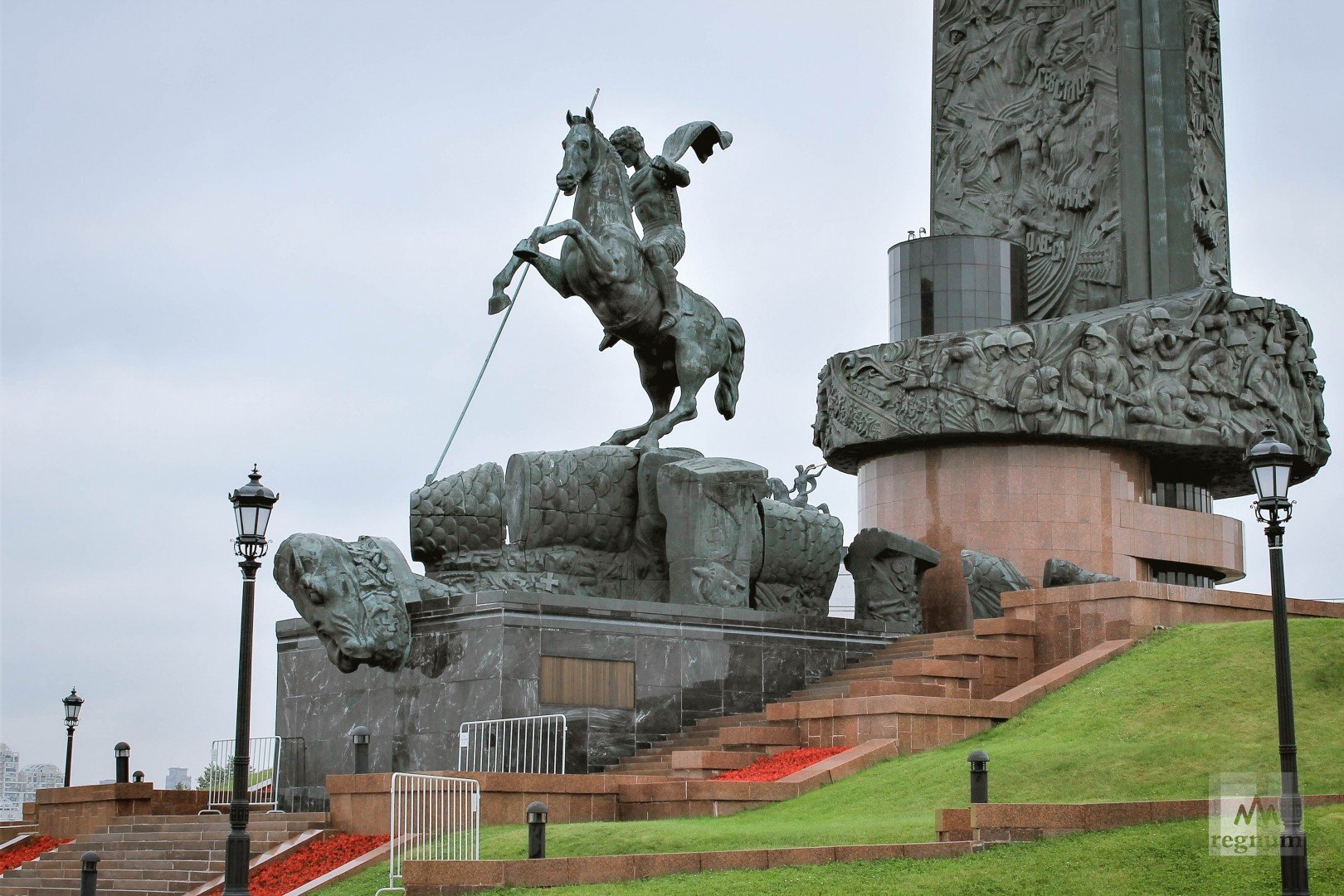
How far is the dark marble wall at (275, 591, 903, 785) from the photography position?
68.6 ft

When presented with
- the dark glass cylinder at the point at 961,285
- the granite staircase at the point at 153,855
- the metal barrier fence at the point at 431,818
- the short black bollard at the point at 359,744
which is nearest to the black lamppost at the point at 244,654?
the metal barrier fence at the point at 431,818

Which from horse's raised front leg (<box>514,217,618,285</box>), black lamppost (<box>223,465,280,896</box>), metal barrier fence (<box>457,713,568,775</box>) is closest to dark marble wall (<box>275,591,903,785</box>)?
metal barrier fence (<box>457,713,568,775</box>)

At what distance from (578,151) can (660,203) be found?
1.58 metres

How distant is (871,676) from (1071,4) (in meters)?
16.2

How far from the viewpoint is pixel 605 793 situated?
1798 centimetres

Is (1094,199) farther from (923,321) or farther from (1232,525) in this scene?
(1232,525)

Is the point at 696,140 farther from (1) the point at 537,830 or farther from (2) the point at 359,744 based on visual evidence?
(1) the point at 537,830

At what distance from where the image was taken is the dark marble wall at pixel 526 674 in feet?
68.6

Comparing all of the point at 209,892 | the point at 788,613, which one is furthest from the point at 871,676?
the point at 209,892

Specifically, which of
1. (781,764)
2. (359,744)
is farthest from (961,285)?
(359,744)

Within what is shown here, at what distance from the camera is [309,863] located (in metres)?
16.8

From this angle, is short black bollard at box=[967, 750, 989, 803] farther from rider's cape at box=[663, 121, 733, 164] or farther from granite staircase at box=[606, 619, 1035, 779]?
rider's cape at box=[663, 121, 733, 164]

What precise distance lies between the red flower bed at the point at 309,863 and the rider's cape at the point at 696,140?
11531mm

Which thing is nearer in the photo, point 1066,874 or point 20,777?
point 1066,874
